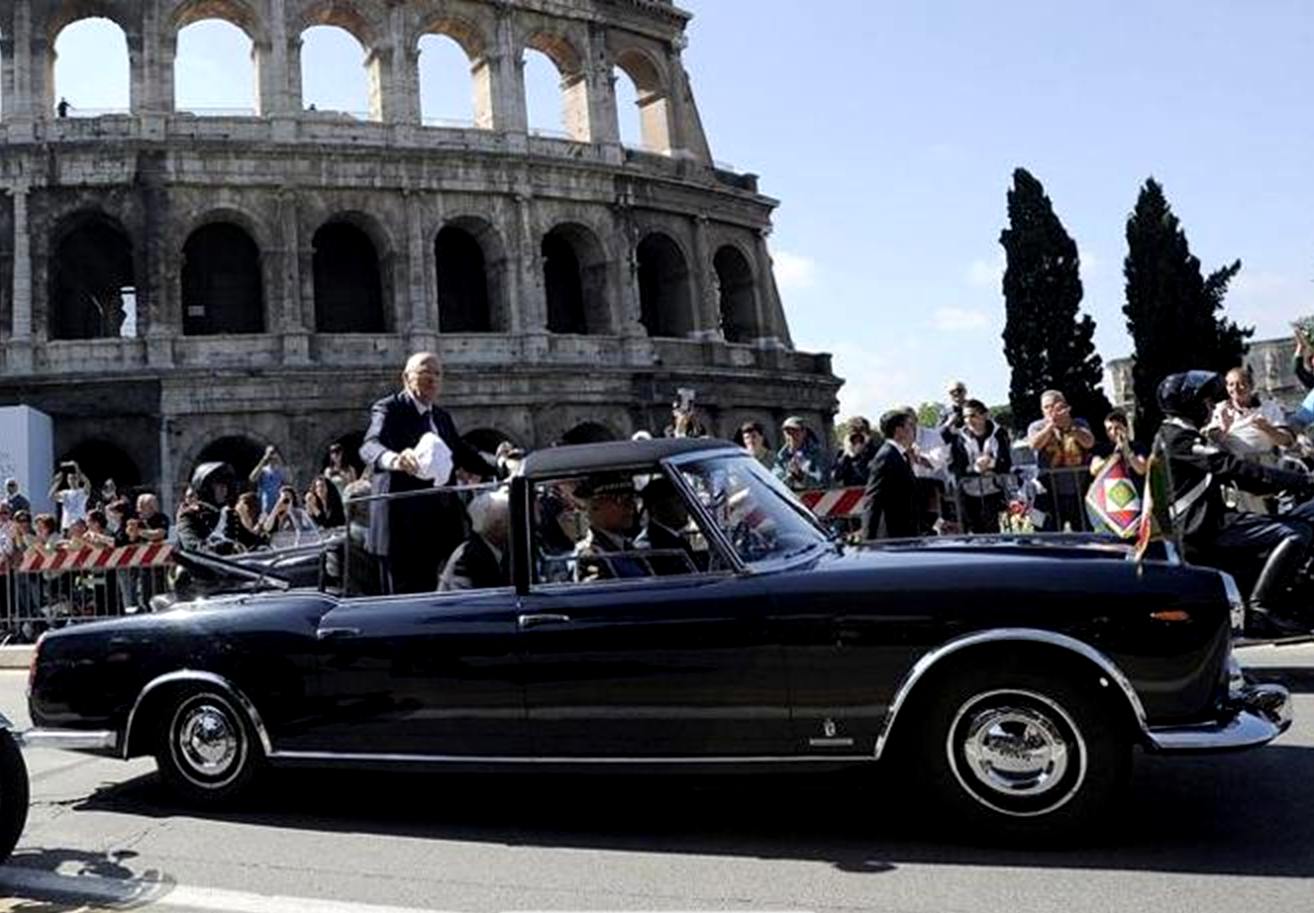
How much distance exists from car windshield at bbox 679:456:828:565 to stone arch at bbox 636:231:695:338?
2860 centimetres

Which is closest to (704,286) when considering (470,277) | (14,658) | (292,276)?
(470,277)

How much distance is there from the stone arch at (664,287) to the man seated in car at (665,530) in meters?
29.0

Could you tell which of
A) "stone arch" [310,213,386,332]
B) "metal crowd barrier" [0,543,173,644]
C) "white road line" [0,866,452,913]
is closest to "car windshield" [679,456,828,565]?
"white road line" [0,866,452,913]

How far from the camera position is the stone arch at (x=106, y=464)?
1092 inches

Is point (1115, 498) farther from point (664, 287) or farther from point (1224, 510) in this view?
point (664, 287)

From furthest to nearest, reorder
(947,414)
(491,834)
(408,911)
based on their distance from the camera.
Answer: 1. (947,414)
2. (491,834)
3. (408,911)

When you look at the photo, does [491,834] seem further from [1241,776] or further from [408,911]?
[1241,776]

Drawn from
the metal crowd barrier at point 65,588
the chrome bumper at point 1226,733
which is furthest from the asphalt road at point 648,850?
the metal crowd barrier at point 65,588

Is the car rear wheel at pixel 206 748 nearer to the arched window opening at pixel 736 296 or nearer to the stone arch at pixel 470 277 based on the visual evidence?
the stone arch at pixel 470 277

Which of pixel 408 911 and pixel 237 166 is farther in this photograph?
pixel 237 166

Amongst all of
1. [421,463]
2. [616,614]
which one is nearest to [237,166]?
[421,463]

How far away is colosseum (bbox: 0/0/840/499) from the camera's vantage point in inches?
1068

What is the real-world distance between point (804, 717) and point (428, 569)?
6.54 ft

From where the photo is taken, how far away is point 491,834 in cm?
517
